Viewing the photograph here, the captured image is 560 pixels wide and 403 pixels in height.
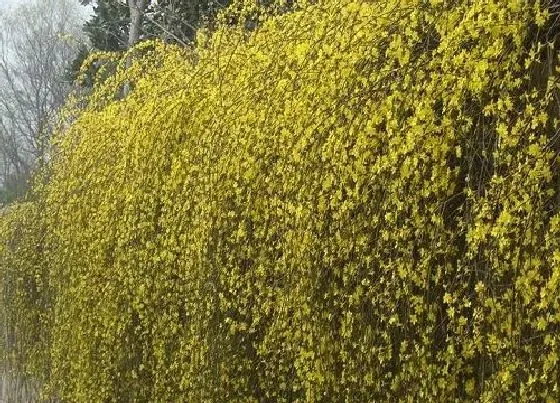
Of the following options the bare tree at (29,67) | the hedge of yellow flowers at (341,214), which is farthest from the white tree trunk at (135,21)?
the bare tree at (29,67)

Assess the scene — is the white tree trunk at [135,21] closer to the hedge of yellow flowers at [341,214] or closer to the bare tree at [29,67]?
the hedge of yellow flowers at [341,214]

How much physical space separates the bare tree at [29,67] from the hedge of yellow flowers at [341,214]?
72.7 ft

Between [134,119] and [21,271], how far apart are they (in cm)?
236

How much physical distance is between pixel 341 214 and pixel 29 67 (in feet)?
89.2

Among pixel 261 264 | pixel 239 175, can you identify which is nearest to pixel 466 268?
pixel 261 264

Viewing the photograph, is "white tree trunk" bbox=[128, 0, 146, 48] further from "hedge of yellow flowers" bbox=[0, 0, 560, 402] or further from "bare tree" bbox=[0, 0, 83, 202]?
"bare tree" bbox=[0, 0, 83, 202]

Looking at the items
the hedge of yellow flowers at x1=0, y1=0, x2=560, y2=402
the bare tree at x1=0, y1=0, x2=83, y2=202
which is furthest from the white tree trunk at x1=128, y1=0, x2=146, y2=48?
the bare tree at x1=0, y1=0, x2=83, y2=202

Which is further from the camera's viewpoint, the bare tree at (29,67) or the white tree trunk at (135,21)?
the bare tree at (29,67)

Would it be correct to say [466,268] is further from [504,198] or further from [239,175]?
[239,175]

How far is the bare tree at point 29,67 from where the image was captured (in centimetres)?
2681

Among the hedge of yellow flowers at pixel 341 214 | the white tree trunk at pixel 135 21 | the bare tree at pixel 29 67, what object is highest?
the bare tree at pixel 29 67

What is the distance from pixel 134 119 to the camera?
A: 444 centimetres

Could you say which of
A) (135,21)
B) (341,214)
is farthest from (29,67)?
(341,214)

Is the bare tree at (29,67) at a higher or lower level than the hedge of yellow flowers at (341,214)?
higher
